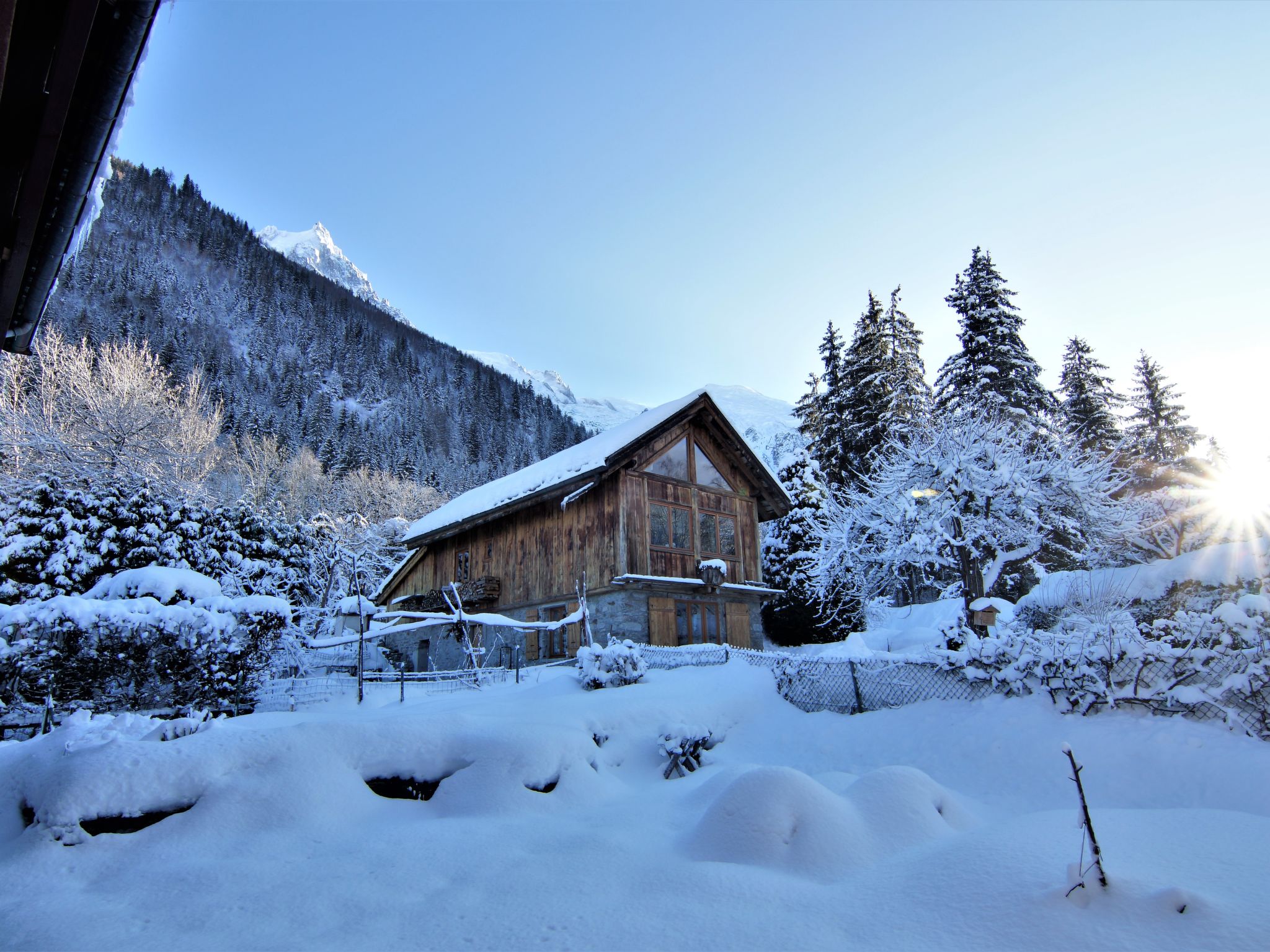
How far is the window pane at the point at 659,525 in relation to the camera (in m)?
19.9

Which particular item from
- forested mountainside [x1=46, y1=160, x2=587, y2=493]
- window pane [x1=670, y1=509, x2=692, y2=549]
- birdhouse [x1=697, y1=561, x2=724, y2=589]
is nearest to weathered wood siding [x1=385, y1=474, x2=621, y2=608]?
window pane [x1=670, y1=509, x2=692, y2=549]

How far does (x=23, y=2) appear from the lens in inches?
112

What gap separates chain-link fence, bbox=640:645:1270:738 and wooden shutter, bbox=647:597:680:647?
4135mm

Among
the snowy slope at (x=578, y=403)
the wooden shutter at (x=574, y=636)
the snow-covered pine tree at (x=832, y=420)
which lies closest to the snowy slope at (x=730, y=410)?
the snowy slope at (x=578, y=403)

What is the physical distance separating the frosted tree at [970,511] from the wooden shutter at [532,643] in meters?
9.73

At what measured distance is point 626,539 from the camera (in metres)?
19.1

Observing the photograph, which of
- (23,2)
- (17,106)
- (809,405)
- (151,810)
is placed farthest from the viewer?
(809,405)

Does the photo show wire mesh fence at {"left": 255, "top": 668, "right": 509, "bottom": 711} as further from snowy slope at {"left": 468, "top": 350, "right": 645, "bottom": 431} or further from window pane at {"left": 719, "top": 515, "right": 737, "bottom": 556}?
snowy slope at {"left": 468, "top": 350, "right": 645, "bottom": 431}

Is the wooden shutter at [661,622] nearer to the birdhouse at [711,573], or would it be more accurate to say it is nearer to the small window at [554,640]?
the birdhouse at [711,573]

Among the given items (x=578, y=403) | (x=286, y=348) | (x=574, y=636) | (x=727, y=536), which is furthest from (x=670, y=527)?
(x=578, y=403)

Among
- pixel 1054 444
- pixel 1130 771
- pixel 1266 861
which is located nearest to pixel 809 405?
pixel 1054 444

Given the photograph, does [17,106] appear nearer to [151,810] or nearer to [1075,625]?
[151,810]

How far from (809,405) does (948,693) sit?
3186 centimetres

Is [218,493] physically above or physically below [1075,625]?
above
